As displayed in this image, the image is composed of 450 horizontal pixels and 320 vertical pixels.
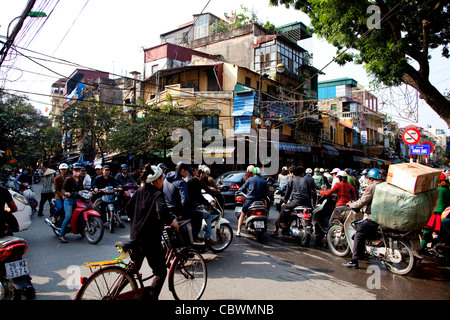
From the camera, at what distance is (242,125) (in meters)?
22.1

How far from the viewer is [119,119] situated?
22.3m

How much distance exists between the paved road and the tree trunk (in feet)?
18.4

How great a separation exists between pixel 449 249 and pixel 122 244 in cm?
588

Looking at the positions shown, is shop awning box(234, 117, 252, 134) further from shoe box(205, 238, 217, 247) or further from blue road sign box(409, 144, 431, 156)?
shoe box(205, 238, 217, 247)

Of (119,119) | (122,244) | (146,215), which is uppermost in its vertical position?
(119,119)

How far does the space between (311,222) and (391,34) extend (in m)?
6.92

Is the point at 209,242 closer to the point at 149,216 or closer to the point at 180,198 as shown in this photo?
the point at 180,198

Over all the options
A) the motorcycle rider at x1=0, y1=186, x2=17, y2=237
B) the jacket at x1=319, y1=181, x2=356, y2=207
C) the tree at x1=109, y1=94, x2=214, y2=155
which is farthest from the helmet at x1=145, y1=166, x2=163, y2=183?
the tree at x1=109, y1=94, x2=214, y2=155


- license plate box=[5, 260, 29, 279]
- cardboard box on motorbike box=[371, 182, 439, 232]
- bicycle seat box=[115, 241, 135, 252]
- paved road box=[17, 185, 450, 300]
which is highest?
cardboard box on motorbike box=[371, 182, 439, 232]

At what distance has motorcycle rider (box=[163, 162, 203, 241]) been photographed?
4.95 m

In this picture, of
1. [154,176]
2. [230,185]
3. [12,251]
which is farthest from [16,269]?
[230,185]

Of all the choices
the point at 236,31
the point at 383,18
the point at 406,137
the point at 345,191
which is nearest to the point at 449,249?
the point at 345,191
